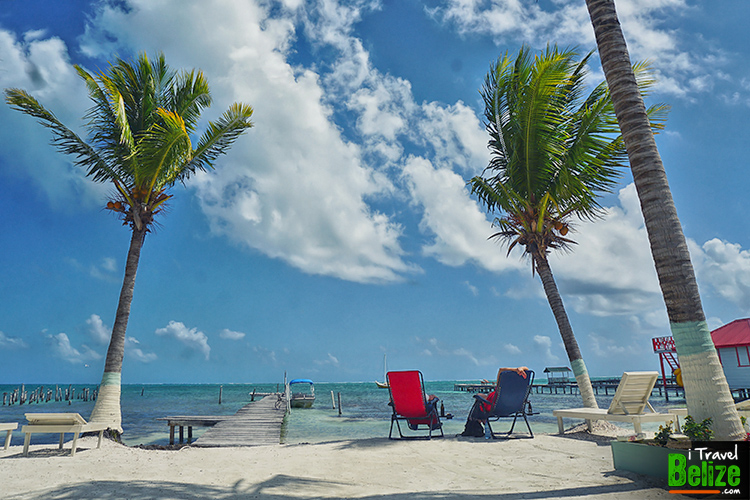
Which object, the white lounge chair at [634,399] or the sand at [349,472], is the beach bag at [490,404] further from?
the white lounge chair at [634,399]

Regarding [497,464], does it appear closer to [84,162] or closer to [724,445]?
[724,445]

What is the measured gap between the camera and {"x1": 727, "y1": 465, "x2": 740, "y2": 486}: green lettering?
128 inches

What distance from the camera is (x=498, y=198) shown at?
1091 centimetres

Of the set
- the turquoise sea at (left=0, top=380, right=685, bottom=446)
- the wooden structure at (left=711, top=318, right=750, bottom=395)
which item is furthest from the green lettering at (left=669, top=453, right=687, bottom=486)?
the wooden structure at (left=711, top=318, right=750, bottom=395)

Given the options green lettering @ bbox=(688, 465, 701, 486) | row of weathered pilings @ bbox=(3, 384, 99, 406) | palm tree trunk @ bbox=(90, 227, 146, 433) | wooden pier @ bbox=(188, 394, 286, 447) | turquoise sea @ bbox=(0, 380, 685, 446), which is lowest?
turquoise sea @ bbox=(0, 380, 685, 446)

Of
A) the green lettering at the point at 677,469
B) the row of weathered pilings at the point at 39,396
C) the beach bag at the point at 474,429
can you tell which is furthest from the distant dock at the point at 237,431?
the row of weathered pilings at the point at 39,396

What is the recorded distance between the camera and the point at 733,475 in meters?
3.27

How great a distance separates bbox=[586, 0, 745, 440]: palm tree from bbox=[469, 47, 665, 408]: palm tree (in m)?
5.02

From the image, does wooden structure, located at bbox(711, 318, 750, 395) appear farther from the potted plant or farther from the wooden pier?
the potted plant

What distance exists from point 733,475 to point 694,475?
0.80ft

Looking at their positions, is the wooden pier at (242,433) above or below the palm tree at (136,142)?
below

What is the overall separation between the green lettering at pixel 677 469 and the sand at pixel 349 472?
128mm

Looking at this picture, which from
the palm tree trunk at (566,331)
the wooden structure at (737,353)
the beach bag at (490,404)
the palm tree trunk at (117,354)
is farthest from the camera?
the wooden structure at (737,353)

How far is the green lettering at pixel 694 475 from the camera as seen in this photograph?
3.37m
